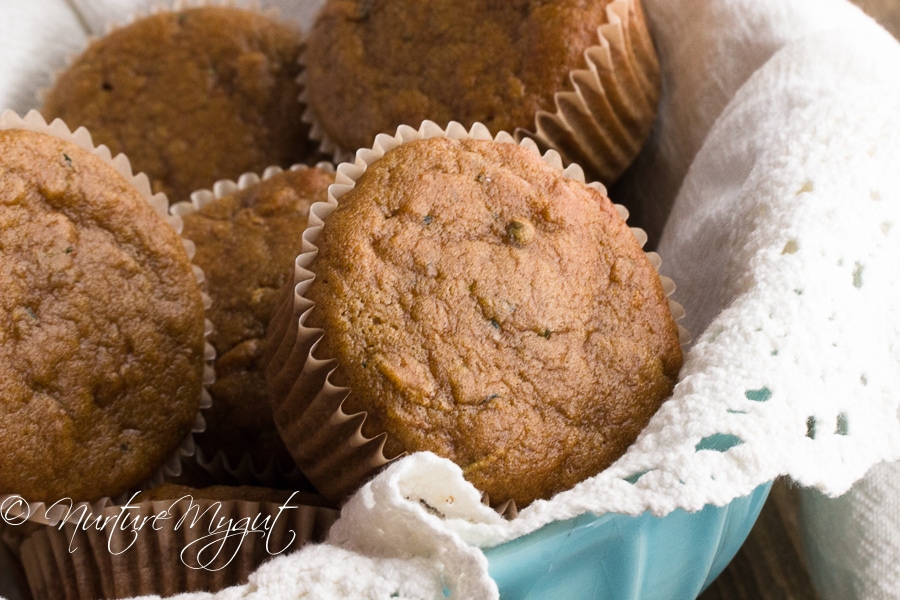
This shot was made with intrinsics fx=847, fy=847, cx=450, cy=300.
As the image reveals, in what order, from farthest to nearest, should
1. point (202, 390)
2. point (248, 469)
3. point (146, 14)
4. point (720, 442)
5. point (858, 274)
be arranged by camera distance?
1. point (146, 14)
2. point (248, 469)
3. point (202, 390)
4. point (858, 274)
5. point (720, 442)

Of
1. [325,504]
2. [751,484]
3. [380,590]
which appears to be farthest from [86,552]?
[751,484]

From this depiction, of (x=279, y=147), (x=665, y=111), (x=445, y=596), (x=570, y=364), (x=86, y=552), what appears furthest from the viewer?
(x=279, y=147)

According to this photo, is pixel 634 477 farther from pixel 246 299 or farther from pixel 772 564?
pixel 246 299

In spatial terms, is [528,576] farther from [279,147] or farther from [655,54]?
[279,147]

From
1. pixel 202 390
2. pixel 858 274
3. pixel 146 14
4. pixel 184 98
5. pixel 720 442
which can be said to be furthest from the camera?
pixel 146 14

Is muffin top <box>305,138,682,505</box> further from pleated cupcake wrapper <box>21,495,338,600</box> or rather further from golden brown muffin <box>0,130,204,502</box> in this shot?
golden brown muffin <box>0,130,204,502</box>

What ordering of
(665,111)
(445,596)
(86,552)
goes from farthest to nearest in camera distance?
(665,111)
(86,552)
(445,596)

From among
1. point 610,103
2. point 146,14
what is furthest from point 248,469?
point 146,14

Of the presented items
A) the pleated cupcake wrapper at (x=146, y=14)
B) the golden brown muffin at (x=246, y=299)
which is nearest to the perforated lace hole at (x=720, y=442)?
the golden brown muffin at (x=246, y=299)
